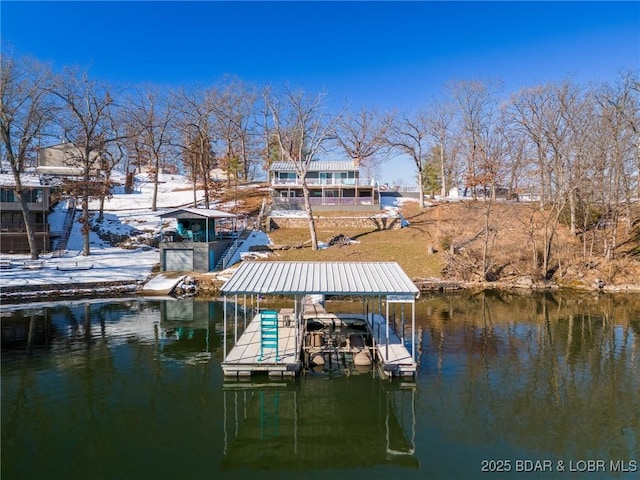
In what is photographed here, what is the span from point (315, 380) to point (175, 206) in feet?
139

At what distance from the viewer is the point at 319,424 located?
11352mm

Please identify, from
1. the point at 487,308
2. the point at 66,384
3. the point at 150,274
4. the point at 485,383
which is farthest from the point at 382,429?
the point at 150,274

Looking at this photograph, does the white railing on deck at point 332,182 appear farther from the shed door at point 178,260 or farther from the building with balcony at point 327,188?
the shed door at point 178,260

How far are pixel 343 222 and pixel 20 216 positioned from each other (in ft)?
100

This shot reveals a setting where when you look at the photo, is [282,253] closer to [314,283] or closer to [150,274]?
[150,274]

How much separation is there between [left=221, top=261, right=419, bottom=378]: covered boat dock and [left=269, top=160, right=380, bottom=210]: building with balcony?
30.5m

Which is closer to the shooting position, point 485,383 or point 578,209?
point 485,383

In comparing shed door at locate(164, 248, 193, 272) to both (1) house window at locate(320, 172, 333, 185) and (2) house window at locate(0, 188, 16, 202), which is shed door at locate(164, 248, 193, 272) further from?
(1) house window at locate(320, 172, 333, 185)

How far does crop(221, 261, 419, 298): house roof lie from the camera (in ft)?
45.6

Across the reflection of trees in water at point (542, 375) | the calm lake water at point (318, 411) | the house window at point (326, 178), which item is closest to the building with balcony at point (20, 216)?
the calm lake water at point (318, 411)

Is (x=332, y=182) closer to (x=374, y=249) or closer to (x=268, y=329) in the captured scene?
(x=374, y=249)

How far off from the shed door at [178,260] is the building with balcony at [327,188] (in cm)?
1757

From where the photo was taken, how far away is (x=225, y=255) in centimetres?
3544

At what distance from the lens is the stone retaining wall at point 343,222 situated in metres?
43.8
